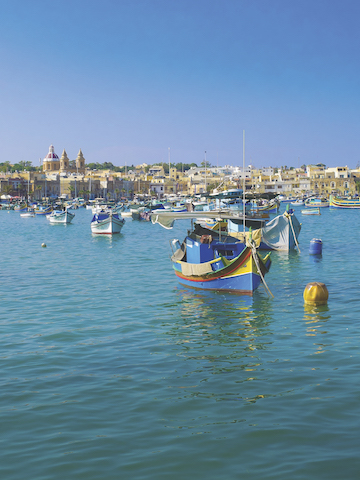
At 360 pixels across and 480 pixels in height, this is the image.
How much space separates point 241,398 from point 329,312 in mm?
7573

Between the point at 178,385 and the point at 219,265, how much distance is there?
9.51m

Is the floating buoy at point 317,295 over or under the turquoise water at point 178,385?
over

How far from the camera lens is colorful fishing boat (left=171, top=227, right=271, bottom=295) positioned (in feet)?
59.3

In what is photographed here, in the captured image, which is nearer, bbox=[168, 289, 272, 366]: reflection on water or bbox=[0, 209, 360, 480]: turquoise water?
bbox=[0, 209, 360, 480]: turquoise water

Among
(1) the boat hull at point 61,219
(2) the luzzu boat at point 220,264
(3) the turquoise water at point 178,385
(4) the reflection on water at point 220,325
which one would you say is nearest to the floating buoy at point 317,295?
(3) the turquoise water at point 178,385

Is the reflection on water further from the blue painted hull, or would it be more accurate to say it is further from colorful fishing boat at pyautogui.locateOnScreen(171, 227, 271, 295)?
colorful fishing boat at pyautogui.locateOnScreen(171, 227, 271, 295)

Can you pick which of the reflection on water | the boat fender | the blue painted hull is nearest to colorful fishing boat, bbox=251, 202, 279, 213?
the boat fender

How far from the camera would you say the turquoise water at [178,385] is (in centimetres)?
725

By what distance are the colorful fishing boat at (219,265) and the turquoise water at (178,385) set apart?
21.9 inches

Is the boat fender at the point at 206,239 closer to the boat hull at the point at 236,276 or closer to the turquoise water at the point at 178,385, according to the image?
the boat hull at the point at 236,276

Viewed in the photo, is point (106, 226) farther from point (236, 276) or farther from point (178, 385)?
point (178, 385)

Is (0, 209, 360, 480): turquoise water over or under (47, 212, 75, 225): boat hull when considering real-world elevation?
under

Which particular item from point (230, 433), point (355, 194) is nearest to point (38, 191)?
point (355, 194)

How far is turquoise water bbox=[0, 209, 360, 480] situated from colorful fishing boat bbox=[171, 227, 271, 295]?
1.83 feet
